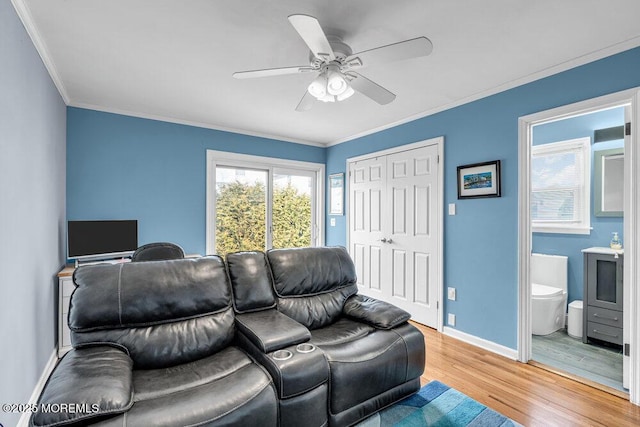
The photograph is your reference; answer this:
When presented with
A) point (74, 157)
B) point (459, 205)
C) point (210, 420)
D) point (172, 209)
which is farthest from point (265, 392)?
point (74, 157)

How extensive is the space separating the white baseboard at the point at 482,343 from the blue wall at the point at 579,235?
1330 mm

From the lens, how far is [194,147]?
3938mm

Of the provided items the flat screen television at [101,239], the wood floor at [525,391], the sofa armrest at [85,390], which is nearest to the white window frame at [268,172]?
the flat screen television at [101,239]

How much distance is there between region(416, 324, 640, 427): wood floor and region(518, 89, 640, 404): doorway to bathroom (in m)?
0.16

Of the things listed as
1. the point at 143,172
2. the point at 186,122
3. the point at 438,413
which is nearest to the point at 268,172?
the point at 186,122

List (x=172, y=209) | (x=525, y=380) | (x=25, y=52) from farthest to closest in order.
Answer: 1. (x=172, y=209)
2. (x=525, y=380)
3. (x=25, y=52)

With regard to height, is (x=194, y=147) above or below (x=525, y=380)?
above

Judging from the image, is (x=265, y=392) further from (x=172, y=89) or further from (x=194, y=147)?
(x=194, y=147)

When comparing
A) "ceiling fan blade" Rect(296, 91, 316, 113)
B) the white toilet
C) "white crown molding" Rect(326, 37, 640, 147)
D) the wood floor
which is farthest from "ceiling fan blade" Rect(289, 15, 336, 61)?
the white toilet

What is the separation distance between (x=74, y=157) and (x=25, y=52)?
1.60 m

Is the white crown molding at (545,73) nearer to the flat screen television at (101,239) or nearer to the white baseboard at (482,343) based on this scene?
the white baseboard at (482,343)

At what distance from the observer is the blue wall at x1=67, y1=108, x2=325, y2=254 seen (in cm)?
325

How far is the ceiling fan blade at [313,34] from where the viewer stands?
1425 mm

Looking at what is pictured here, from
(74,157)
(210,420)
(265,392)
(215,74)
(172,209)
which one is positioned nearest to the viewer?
(210,420)
